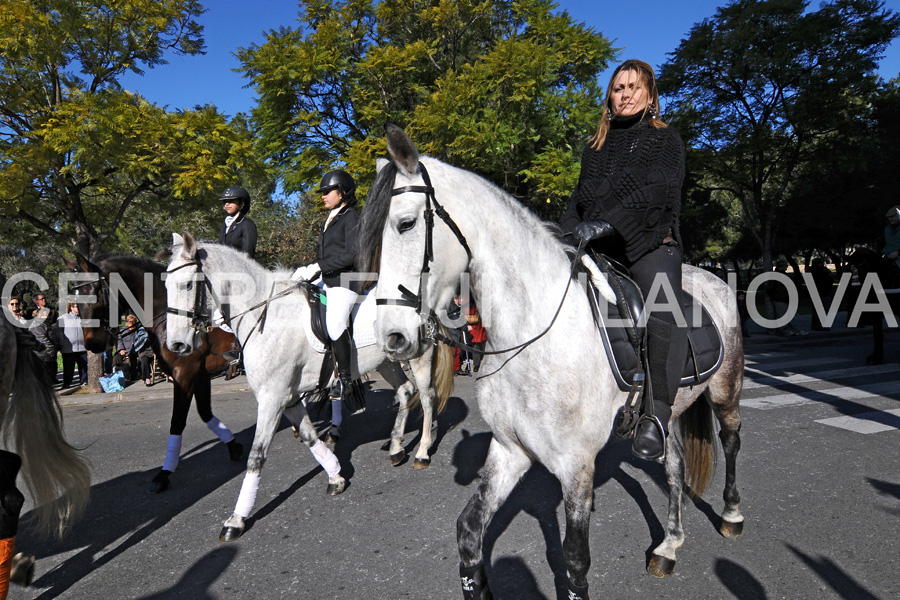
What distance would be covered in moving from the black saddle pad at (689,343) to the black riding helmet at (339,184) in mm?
3125

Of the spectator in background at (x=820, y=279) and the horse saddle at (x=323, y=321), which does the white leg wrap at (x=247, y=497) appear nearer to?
the horse saddle at (x=323, y=321)

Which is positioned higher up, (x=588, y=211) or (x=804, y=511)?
(x=588, y=211)

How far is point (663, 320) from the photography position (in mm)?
2787

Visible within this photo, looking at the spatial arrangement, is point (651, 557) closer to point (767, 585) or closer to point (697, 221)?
point (767, 585)

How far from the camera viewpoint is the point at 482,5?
15203mm

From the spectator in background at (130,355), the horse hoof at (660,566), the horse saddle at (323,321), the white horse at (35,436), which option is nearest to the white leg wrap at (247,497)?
the white horse at (35,436)

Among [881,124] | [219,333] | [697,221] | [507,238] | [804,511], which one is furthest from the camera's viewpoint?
[697,221]

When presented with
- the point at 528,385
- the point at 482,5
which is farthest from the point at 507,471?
the point at 482,5

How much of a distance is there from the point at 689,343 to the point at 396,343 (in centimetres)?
182

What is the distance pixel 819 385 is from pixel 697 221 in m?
21.5

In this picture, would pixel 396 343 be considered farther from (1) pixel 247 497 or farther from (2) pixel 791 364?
(2) pixel 791 364

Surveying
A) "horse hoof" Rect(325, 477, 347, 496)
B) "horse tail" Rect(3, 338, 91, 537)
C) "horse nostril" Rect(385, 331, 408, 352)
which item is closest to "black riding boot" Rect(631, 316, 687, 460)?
"horse nostril" Rect(385, 331, 408, 352)

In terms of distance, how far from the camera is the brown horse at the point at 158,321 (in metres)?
5.24

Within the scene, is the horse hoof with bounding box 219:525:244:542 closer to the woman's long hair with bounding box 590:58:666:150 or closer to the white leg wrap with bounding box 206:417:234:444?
the white leg wrap with bounding box 206:417:234:444
